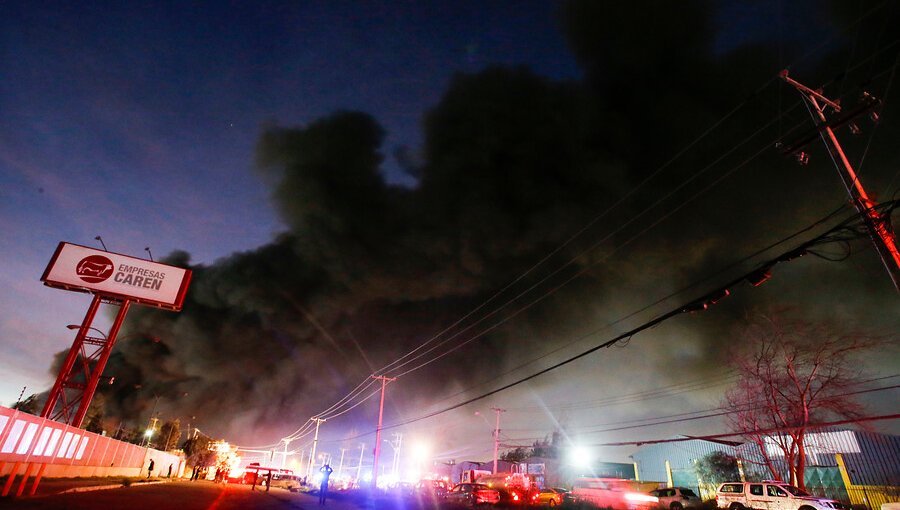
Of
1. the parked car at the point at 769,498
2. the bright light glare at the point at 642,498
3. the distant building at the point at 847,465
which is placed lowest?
the bright light glare at the point at 642,498

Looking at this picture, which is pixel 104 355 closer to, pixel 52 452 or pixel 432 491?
pixel 52 452

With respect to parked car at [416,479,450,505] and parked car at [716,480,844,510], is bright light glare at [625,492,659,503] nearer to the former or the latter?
parked car at [716,480,844,510]

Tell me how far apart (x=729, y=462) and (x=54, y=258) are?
191 feet

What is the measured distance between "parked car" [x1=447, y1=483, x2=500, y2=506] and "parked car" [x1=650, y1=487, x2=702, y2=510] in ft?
34.2

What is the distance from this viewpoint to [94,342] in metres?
34.9

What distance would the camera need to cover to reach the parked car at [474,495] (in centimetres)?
2662

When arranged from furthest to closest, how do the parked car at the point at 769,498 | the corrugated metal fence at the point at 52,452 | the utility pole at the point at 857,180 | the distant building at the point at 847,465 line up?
the distant building at the point at 847,465, the parked car at the point at 769,498, the corrugated metal fence at the point at 52,452, the utility pole at the point at 857,180

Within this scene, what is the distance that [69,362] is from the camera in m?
32.4

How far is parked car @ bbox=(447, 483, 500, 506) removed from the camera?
26.6 m

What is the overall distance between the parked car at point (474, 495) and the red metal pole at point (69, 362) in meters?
28.3

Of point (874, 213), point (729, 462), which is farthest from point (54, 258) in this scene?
point (729, 462)

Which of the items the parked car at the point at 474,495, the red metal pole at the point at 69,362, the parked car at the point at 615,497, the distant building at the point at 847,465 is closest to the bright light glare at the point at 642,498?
the parked car at the point at 615,497

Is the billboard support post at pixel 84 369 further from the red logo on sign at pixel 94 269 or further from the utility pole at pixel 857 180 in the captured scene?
the utility pole at pixel 857 180

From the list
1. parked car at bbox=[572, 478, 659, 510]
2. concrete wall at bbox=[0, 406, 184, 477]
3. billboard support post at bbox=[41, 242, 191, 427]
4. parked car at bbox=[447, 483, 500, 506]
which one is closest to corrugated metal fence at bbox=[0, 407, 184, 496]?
concrete wall at bbox=[0, 406, 184, 477]
